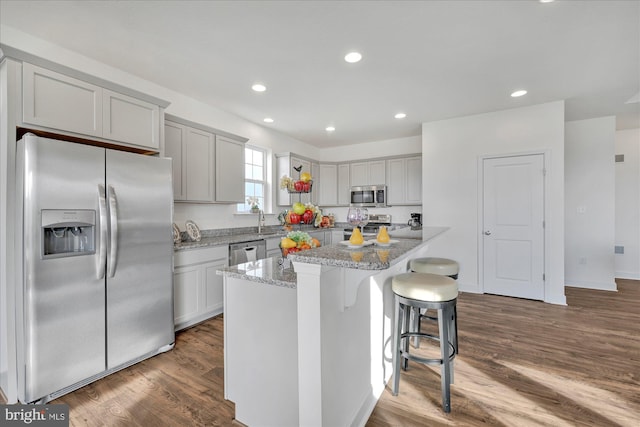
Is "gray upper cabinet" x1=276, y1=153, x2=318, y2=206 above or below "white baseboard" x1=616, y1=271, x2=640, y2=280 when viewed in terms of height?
above

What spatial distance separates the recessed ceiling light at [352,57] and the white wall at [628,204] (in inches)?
214

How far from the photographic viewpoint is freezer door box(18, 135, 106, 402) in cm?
175

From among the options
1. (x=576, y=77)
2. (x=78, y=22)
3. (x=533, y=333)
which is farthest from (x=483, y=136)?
(x=78, y=22)

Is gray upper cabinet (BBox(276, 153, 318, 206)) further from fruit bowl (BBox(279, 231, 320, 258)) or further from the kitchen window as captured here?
fruit bowl (BBox(279, 231, 320, 258))

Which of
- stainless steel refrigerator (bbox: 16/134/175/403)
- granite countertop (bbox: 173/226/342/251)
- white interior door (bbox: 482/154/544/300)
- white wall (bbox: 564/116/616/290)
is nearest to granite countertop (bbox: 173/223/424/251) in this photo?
granite countertop (bbox: 173/226/342/251)

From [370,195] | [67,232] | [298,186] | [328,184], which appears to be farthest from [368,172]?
[67,232]

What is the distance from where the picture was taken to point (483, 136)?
163 inches

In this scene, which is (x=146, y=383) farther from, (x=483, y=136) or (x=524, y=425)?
(x=483, y=136)

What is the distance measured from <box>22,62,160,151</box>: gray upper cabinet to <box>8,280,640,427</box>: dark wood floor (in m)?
1.88

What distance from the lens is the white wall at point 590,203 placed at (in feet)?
14.3

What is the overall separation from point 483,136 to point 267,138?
11.0 ft

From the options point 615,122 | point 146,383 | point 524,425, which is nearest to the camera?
point 524,425

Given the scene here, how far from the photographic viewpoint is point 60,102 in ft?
6.63

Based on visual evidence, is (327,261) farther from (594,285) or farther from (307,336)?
(594,285)
